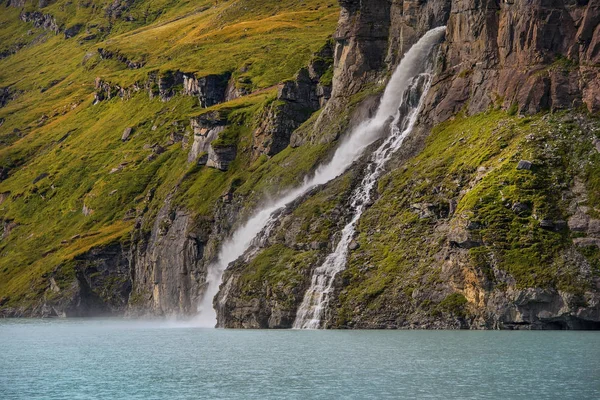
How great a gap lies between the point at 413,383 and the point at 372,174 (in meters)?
87.3

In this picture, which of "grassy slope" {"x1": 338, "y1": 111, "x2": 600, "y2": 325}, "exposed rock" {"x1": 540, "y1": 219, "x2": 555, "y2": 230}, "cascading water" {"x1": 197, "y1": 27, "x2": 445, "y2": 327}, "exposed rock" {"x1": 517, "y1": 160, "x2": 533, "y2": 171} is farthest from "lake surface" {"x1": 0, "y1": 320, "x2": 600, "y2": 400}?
"cascading water" {"x1": 197, "y1": 27, "x2": 445, "y2": 327}

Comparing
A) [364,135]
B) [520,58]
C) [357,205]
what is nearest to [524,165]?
[520,58]

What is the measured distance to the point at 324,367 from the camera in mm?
88312

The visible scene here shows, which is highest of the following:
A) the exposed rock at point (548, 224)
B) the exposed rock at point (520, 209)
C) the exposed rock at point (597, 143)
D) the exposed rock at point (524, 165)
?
the exposed rock at point (597, 143)

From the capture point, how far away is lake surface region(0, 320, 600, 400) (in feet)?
242

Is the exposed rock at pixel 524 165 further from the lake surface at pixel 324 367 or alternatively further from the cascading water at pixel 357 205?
the cascading water at pixel 357 205

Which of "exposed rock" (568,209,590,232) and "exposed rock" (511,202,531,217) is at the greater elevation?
"exposed rock" (511,202,531,217)

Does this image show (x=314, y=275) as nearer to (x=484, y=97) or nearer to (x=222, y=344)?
(x=222, y=344)

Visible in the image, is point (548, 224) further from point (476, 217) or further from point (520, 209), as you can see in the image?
point (476, 217)

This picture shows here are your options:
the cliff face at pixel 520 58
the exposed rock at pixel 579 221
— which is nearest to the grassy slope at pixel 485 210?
the exposed rock at pixel 579 221

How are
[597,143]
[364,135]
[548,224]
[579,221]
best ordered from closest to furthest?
[579,221] < [548,224] < [597,143] < [364,135]

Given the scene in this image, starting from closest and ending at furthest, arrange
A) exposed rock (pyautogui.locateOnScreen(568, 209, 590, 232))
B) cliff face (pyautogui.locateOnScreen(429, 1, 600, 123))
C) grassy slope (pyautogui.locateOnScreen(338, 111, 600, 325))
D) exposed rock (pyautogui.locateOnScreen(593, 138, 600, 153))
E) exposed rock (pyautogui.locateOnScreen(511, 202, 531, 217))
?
grassy slope (pyautogui.locateOnScreen(338, 111, 600, 325)) → exposed rock (pyautogui.locateOnScreen(568, 209, 590, 232)) → exposed rock (pyautogui.locateOnScreen(511, 202, 531, 217)) → exposed rock (pyautogui.locateOnScreen(593, 138, 600, 153)) → cliff face (pyautogui.locateOnScreen(429, 1, 600, 123))

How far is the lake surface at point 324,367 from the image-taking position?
73875 millimetres

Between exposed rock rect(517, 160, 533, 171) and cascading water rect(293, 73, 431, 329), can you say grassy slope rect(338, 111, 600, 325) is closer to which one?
exposed rock rect(517, 160, 533, 171)
